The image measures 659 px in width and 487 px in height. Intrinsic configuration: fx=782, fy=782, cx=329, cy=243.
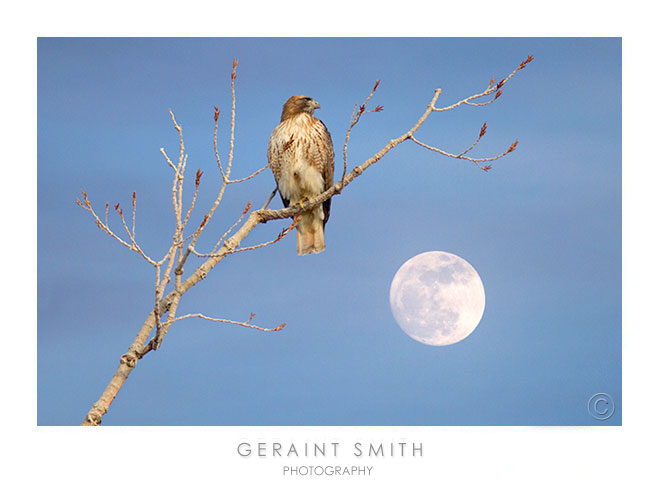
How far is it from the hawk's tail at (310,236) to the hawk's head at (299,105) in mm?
826

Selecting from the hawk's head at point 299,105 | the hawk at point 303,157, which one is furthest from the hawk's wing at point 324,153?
the hawk's head at point 299,105

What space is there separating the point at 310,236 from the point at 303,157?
2.15 ft

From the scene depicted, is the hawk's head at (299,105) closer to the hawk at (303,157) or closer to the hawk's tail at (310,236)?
the hawk at (303,157)

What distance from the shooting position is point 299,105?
6.12m

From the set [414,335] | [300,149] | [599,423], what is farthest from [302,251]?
[599,423]

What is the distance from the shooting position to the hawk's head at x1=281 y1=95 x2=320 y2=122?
239 inches

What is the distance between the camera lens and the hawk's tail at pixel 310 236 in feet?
20.6
